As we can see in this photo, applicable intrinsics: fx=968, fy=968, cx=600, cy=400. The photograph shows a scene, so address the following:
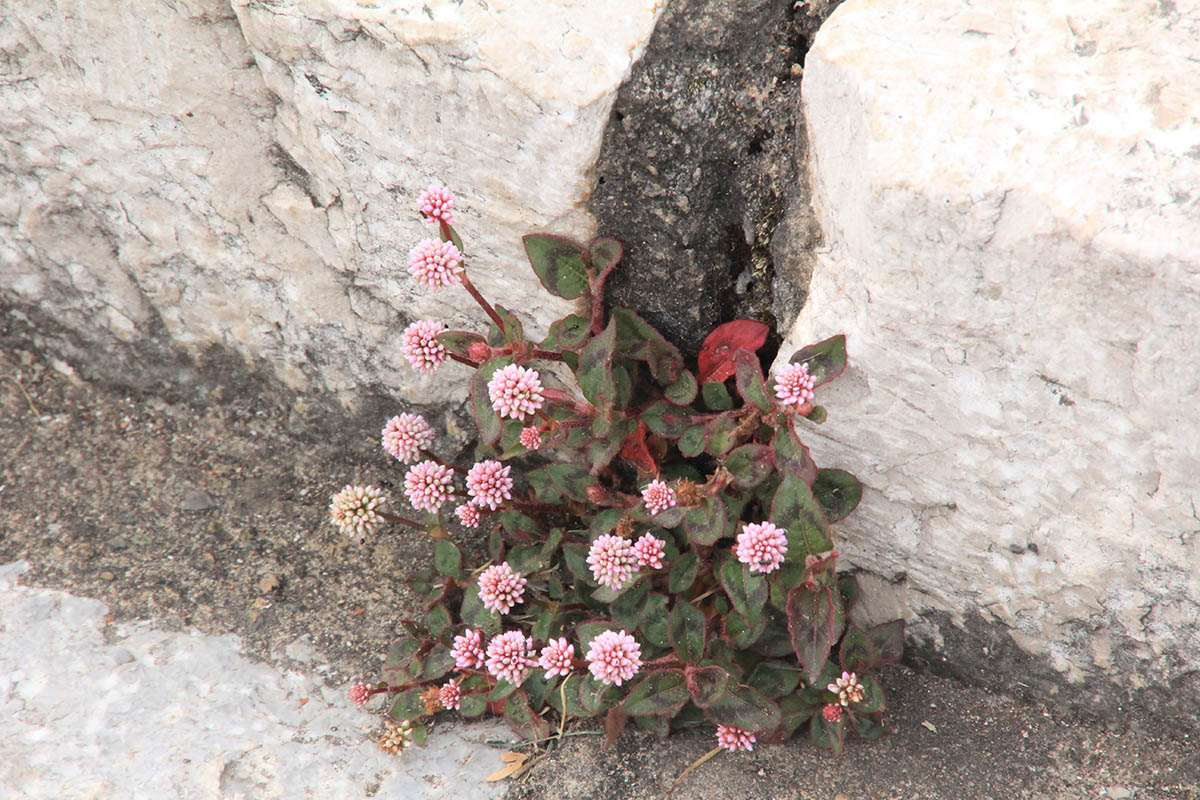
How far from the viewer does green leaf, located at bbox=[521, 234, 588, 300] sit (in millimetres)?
2240

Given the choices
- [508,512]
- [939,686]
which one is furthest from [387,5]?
[939,686]

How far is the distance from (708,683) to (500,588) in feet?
1.89

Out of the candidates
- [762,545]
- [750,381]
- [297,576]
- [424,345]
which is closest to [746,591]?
[762,545]

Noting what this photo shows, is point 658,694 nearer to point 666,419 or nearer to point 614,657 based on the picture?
point 614,657

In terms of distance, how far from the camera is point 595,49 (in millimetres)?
2053

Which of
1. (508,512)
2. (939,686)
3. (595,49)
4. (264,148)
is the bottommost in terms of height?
(508,512)

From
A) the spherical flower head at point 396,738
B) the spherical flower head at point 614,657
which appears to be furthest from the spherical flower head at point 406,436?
the spherical flower head at point 614,657

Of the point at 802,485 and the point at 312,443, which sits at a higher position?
the point at 802,485

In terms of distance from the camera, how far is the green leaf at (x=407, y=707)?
233 centimetres

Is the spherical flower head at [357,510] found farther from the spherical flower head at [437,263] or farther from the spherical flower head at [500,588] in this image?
the spherical flower head at [437,263]

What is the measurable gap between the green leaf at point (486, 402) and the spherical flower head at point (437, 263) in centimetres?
21

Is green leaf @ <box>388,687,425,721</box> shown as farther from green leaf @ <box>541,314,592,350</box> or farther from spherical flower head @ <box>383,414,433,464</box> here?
green leaf @ <box>541,314,592,350</box>

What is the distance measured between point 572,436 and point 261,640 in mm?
1017

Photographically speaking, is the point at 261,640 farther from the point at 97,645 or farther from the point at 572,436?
the point at 572,436
